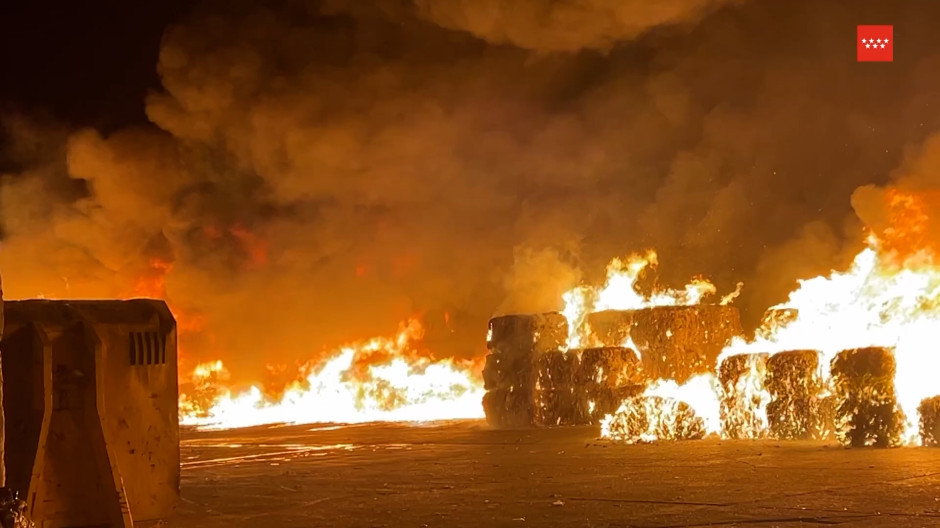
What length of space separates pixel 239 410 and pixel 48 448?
1083 inches

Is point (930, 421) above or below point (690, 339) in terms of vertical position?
below

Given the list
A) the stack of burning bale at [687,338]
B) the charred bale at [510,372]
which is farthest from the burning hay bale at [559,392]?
the stack of burning bale at [687,338]

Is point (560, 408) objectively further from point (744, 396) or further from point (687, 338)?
point (744, 396)

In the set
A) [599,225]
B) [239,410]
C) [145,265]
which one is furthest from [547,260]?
[145,265]

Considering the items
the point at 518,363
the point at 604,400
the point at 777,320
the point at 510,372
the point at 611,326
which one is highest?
the point at 611,326

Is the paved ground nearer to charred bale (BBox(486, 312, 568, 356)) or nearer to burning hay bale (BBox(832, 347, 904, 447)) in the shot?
burning hay bale (BBox(832, 347, 904, 447))

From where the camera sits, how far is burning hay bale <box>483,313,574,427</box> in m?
19.8

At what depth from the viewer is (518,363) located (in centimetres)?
2069

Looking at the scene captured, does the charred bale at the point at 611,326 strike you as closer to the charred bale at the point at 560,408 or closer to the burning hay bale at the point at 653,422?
the charred bale at the point at 560,408

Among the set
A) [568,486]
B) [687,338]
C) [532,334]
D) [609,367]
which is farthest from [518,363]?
[568,486]

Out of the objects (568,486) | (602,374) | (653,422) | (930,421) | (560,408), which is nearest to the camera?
(568,486)

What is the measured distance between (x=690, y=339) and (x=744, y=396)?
459cm

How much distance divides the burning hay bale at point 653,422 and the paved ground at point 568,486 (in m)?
0.82

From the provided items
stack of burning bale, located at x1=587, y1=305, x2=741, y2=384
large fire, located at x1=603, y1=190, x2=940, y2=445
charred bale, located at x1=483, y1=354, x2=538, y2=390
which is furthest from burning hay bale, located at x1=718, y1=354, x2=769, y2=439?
charred bale, located at x1=483, y1=354, x2=538, y2=390
